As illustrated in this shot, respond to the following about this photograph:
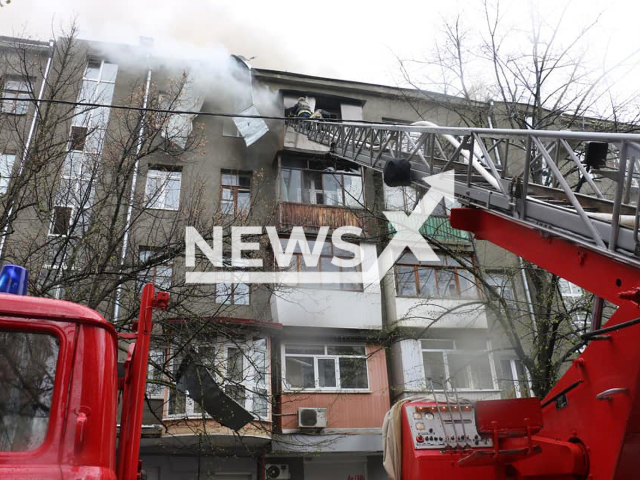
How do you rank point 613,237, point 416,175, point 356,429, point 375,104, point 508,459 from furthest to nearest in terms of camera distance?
1. point 375,104
2. point 356,429
3. point 416,175
4. point 508,459
5. point 613,237

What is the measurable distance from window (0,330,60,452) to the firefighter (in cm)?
1439

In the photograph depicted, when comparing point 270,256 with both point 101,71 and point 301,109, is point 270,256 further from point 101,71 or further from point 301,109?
point 101,71

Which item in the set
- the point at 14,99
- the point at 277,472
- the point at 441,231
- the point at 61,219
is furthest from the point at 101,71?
the point at 277,472

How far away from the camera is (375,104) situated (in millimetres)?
20797

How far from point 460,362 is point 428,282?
2563 millimetres

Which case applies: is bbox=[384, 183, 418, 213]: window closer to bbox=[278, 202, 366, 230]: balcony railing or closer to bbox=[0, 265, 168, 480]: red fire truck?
bbox=[278, 202, 366, 230]: balcony railing

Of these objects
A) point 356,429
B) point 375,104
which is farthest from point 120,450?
point 375,104

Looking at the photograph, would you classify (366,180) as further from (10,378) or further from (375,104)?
(10,378)

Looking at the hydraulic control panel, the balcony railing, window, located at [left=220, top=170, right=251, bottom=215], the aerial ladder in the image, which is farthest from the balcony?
the hydraulic control panel

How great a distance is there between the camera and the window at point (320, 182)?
58.3 feet

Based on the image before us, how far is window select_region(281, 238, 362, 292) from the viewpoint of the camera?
16.0 m

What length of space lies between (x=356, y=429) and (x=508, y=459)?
11.4 metres

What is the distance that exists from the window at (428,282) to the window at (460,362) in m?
1.46

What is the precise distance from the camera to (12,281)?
2865 millimetres
